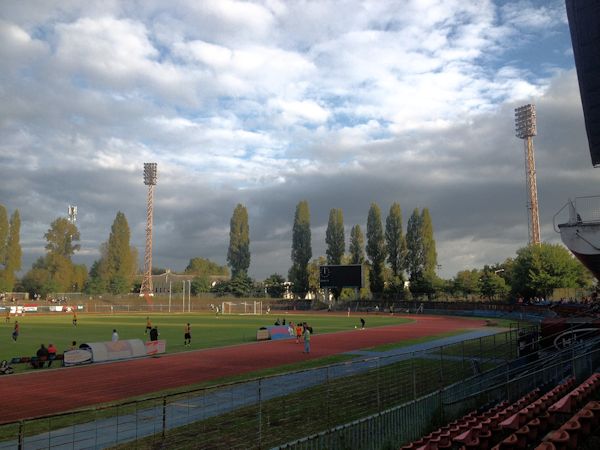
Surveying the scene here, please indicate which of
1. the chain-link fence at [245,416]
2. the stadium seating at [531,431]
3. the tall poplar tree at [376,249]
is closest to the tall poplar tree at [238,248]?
the tall poplar tree at [376,249]

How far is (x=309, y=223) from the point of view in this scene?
109 meters

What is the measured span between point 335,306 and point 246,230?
3148 centimetres

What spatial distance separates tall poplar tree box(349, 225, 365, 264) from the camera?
105 meters

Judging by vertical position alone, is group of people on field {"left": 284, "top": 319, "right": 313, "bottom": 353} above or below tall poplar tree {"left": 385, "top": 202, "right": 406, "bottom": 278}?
below

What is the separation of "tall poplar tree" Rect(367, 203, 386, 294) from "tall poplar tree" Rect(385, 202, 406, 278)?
4.43ft

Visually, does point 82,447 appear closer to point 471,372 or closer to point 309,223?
point 471,372

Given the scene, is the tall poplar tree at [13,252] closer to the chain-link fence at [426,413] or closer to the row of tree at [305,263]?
the row of tree at [305,263]

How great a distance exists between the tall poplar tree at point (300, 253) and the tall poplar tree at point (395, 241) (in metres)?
16.6

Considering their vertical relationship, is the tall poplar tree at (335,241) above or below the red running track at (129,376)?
above

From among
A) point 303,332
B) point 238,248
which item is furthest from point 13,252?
point 303,332

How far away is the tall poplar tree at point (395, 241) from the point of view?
9969cm

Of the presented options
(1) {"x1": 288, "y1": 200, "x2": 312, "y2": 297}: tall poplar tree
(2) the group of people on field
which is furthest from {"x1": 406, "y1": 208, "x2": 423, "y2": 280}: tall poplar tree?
(2) the group of people on field

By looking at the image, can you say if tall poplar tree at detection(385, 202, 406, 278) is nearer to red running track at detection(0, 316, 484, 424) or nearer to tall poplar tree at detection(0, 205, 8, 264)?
red running track at detection(0, 316, 484, 424)

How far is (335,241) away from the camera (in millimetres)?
104625
